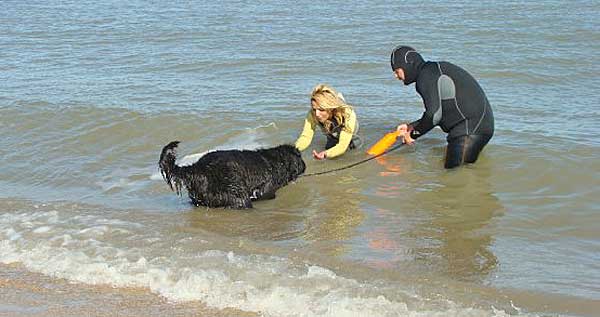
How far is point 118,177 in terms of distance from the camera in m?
8.37

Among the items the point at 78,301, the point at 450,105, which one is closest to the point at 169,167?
the point at 78,301

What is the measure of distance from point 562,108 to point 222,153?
18.2ft

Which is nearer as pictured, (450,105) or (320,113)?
(450,105)

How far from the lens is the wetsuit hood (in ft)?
24.8

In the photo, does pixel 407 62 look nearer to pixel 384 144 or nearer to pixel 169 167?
pixel 384 144

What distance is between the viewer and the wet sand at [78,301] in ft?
15.5

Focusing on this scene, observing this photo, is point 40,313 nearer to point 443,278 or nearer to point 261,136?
point 443,278

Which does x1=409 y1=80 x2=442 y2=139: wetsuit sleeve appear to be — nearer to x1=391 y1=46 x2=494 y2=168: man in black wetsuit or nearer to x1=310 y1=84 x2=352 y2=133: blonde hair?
x1=391 y1=46 x2=494 y2=168: man in black wetsuit

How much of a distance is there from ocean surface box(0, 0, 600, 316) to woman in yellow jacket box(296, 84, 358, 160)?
0.31 metres

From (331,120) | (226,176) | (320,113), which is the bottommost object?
(226,176)

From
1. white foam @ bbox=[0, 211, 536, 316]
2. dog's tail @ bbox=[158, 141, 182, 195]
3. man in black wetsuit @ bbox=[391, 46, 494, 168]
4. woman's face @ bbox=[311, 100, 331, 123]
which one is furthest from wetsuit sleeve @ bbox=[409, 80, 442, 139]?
white foam @ bbox=[0, 211, 536, 316]

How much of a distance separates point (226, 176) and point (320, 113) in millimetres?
1589

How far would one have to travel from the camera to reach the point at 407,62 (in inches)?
298

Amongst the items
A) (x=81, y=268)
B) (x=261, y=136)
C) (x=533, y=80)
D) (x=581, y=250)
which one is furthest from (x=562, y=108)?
(x=81, y=268)
